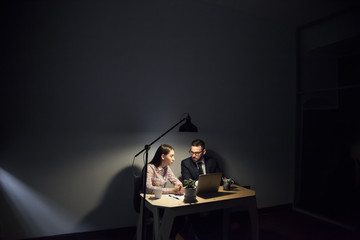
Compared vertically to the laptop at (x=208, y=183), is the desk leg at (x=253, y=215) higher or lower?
lower

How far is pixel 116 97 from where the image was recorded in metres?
3.21

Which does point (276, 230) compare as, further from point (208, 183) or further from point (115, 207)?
point (115, 207)

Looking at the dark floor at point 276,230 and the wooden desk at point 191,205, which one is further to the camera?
the dark floor at point 276,230

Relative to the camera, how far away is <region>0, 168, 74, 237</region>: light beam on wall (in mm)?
2736

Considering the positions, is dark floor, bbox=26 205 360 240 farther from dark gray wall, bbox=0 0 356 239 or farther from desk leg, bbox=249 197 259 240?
desk leg, bbox=249 197 259 240

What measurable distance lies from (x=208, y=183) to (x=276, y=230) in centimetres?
173

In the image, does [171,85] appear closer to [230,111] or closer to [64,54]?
[230,111]

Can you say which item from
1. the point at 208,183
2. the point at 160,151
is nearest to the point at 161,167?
the point at 160,151

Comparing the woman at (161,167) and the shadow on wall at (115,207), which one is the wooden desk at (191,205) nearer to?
the woman at (161,167)

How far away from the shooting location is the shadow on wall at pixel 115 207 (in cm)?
306

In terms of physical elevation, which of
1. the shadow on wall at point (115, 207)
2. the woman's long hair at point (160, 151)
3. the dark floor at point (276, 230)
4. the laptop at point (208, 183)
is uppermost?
the woman's long hair at point (160, 151)

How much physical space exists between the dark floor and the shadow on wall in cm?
10

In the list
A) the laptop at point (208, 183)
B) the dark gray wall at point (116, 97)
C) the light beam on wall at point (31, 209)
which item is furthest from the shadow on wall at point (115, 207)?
the laptop at point (208, 183)

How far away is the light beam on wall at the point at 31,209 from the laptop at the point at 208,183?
5.79ft
